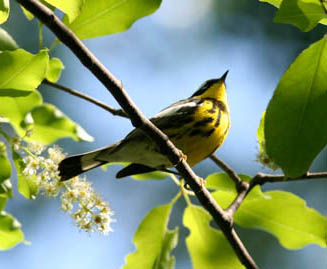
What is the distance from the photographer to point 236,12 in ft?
29.2

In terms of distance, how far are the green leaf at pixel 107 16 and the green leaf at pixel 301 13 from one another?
18.8 inches

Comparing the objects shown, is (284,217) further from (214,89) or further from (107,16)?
(214,89)

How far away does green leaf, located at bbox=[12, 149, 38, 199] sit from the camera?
7.32 feet

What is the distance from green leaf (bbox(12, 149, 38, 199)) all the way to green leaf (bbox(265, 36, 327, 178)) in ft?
3.36

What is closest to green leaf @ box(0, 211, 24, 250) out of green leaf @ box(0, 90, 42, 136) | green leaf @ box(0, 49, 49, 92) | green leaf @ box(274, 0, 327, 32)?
green leaf @ box(0, 90, 42, 136)

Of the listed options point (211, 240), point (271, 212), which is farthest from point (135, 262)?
point (271, 212)

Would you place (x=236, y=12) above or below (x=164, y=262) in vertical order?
below

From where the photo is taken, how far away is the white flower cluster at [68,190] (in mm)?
2232

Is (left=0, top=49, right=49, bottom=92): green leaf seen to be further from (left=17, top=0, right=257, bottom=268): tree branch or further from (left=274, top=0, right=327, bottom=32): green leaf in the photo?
(left=274, top=0, right=327, bottom=32): green leaf

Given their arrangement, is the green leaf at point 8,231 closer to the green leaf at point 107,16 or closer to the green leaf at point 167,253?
the green leaf at point 167,253

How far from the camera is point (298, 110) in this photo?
5.75 feet

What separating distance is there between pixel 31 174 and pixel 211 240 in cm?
102

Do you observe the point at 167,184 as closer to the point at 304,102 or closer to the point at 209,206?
the point at 209,206

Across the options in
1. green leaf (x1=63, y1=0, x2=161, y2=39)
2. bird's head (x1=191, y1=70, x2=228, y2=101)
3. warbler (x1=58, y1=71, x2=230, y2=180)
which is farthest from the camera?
bird's head (x1=191, y1=70, x2=228, y2=101)
